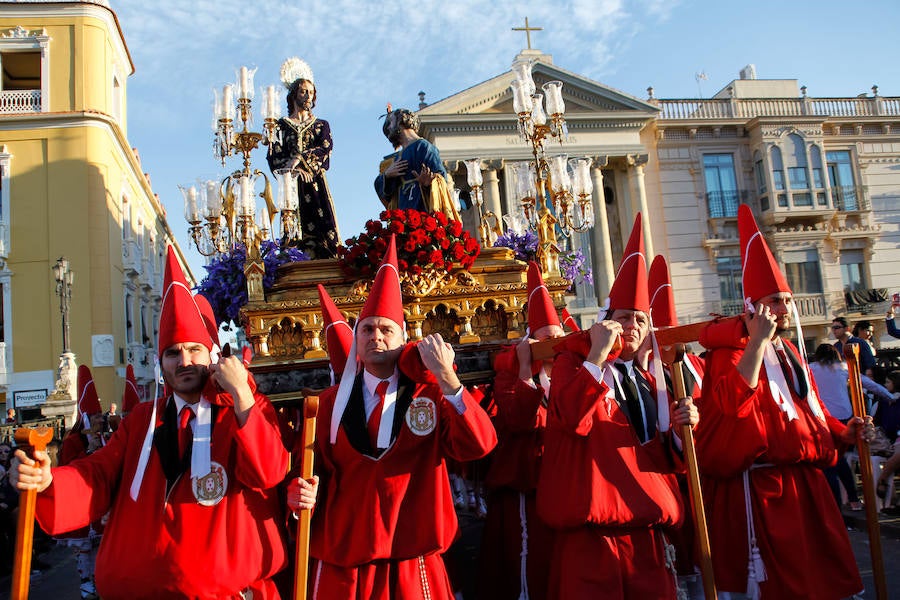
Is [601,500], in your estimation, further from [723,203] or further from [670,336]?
[723,203]

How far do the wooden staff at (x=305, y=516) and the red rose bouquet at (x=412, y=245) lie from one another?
272 cm

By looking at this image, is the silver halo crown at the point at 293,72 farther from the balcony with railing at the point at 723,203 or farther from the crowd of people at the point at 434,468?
the balcony with railing at the point at 723,203

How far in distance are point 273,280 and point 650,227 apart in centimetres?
1866

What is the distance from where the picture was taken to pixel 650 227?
2272 cm

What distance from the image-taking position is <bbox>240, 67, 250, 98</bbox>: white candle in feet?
20.3

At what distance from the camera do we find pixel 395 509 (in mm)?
2881

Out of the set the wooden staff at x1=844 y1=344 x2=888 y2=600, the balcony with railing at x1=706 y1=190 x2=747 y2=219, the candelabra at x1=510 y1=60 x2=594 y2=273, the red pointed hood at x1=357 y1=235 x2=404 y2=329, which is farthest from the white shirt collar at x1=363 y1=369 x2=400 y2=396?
the balcony with railing at x1=706 y1=190 x2=747 y2=219

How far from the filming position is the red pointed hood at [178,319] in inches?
114

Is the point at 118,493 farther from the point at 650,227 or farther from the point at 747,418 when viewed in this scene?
the point at 650,227

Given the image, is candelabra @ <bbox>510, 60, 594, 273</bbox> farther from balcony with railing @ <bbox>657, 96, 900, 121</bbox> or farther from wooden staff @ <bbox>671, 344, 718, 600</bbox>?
balcony with railing @ <bbox>657, 96, 900, 121</bbox>

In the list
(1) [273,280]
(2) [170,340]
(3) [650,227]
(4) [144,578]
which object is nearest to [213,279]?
(1) [273,280]

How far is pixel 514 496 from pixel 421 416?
1.72m

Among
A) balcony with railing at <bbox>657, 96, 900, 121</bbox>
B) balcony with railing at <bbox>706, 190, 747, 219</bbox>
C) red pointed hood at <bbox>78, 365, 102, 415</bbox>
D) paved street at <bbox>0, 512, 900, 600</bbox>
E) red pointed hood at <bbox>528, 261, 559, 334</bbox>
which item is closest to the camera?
red pointed hood at <bbox>528, 261, 559, 334</bbox>

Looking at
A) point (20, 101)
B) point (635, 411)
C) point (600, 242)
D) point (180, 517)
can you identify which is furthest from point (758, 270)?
point (20, 101)
